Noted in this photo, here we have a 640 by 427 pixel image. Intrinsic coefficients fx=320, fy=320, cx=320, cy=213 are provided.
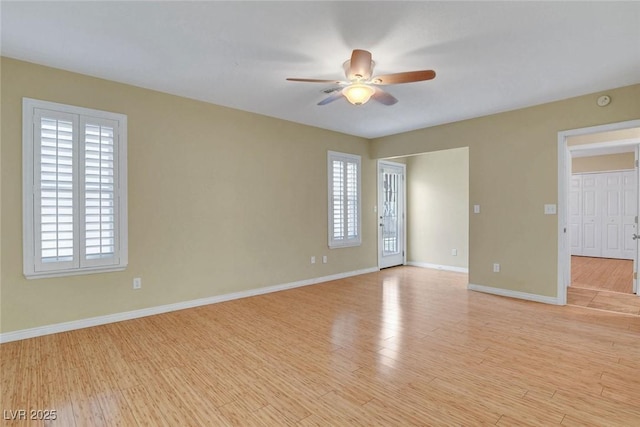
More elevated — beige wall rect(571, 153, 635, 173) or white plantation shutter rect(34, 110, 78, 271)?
beige wall rect(571, 153, 635, 173)

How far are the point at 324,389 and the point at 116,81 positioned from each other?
3.76m

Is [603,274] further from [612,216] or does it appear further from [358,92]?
[358,92]

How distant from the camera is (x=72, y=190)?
10.7 ft

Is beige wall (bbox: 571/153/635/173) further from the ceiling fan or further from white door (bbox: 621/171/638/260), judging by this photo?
the ceiling fan

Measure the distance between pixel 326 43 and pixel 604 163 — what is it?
335 inches

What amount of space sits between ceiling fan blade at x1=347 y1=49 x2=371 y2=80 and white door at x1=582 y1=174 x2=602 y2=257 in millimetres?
8045

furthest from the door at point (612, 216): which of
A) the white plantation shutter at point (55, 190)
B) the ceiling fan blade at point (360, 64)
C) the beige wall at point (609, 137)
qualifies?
the white plantation shutter at point (55, 190)

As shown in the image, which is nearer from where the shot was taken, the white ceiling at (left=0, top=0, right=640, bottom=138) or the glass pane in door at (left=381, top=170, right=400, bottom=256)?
the white ceiling at (left=0, top=0, right=640, bottom=138)

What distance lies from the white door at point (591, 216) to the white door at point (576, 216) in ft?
0.21

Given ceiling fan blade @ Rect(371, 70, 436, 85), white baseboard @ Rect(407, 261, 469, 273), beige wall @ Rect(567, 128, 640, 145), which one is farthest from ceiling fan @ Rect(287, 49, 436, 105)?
white baseboard @ Rect(407, 261, 469, 273)

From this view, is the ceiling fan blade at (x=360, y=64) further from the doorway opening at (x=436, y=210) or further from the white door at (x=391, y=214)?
the white door at (x=391, y=214)

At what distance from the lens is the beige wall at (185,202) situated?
9.97ft

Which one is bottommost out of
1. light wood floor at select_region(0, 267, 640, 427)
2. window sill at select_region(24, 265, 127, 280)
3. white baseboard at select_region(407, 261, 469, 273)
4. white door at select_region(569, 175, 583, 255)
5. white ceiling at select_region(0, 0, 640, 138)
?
light wood floor at select_region(0, 267, 640, 427)

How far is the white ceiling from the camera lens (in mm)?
2252
